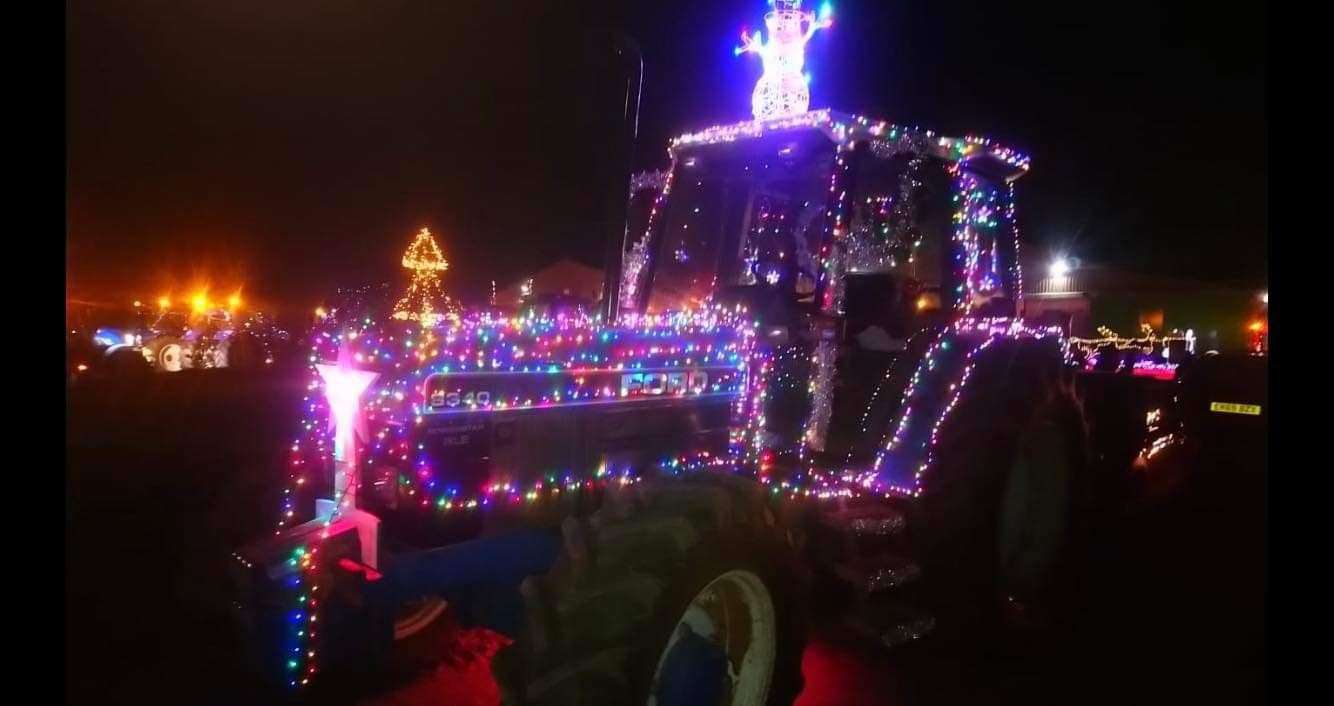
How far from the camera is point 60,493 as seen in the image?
6.44 feet

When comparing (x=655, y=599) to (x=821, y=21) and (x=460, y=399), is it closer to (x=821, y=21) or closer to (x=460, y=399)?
(x=460, y=399)

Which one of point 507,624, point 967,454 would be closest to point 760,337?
point 967,454

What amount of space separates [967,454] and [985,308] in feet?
3.89

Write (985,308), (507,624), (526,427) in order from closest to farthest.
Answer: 1. (526,427)
2. (507,624)
3. (985,308)

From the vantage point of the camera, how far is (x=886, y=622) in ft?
12.6

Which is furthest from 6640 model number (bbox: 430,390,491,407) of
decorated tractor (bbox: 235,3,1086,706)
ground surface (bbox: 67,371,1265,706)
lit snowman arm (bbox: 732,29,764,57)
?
lit snowman arm (bbox: 732,29,764,57)

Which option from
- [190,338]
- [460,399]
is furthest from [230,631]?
[190,338]

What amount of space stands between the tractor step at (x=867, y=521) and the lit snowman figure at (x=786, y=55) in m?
2.39

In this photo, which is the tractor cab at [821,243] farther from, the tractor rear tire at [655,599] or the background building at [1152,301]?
the background building at [1152,301]

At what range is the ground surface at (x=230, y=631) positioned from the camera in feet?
11.9

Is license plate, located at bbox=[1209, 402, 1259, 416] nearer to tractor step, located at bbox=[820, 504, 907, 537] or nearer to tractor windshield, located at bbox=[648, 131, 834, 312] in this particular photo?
tractor step, located at bbox=[820, 504, 907, 537]

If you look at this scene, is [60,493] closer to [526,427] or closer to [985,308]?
[526,427]

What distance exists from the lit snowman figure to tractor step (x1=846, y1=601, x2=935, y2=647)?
9.30ft

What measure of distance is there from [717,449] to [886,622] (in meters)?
1.18
